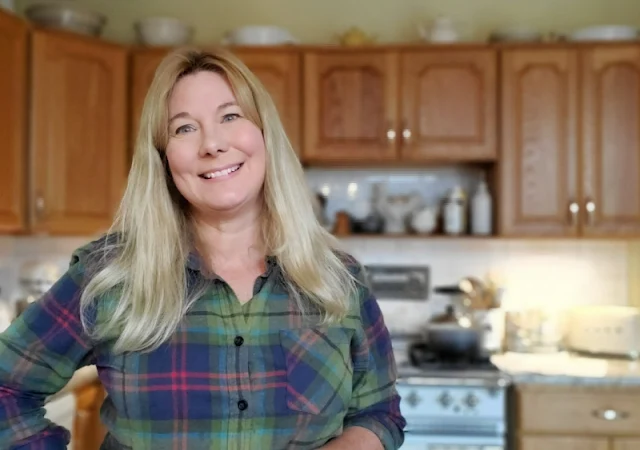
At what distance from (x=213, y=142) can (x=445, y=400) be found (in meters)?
1.69

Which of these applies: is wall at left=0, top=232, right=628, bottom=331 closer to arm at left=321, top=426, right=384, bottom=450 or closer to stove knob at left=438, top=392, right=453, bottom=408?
stove knob at left=438, top=392, right=453, bottom=408

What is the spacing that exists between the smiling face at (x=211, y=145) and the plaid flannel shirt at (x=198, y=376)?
13cm

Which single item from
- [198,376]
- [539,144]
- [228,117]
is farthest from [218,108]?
[539,144]

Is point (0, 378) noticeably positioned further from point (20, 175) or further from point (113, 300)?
point (20, 175)

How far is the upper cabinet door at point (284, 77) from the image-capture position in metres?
2.88

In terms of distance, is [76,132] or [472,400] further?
[76,132]

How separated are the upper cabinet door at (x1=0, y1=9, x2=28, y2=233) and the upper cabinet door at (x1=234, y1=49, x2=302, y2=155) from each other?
89cm

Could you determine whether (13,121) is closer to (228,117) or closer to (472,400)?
(228,117)

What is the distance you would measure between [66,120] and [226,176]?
1.87m

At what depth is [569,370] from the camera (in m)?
2.49

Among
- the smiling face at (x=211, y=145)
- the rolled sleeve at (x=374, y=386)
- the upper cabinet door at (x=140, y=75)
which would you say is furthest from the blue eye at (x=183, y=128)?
the upper cabinet door at (x=140, y=75)

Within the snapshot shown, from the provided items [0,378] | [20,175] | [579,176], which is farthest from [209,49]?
[579,176]

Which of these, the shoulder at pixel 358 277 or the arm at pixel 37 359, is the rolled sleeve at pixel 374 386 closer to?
the shoulder at pixel 358 277

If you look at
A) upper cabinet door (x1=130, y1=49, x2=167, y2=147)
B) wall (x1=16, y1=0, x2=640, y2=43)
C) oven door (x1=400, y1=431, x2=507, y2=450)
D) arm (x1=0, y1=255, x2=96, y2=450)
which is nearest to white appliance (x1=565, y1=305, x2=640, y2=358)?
oven door (x1=400, y1=431, x2=507, y2=450)
